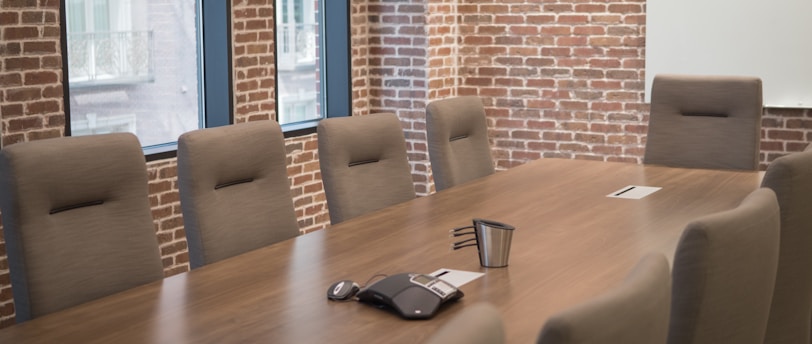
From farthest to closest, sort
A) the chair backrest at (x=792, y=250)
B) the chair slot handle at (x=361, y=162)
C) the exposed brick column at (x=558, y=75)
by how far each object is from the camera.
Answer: the exposed brick column at (x=558, y=75)
the chair slot handle at (x=361, y=162)
the chair backrest at (x=792, y=250)

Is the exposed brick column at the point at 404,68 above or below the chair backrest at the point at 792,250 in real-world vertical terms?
above

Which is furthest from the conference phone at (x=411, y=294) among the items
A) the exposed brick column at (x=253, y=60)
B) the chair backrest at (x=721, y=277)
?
the exposed brick column at (x=253, y=60)

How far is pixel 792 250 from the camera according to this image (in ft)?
9.49

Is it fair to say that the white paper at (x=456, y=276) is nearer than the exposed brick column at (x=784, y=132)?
Yes

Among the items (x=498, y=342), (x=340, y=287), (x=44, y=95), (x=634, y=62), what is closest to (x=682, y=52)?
(x=634, y=62)

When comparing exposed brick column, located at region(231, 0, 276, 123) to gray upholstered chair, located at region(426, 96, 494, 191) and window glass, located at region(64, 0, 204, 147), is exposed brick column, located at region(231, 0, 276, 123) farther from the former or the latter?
gray upholstered chair, located at region(426, 96, 494, 191)

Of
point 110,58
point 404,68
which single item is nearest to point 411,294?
point 110,58

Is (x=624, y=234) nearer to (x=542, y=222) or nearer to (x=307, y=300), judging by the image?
(x=542, y=222)

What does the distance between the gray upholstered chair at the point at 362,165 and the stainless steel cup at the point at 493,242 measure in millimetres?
1351

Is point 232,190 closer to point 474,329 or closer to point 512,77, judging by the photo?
point 474,329

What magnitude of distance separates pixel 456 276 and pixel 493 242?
162 mm

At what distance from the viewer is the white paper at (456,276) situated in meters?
2.96

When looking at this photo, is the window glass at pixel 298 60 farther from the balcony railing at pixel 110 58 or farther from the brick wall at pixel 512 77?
the balcony railing at pixel 110 58

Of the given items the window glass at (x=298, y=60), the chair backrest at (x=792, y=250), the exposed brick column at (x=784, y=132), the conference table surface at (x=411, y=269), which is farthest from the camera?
the window glass at (x=298, y=60)
